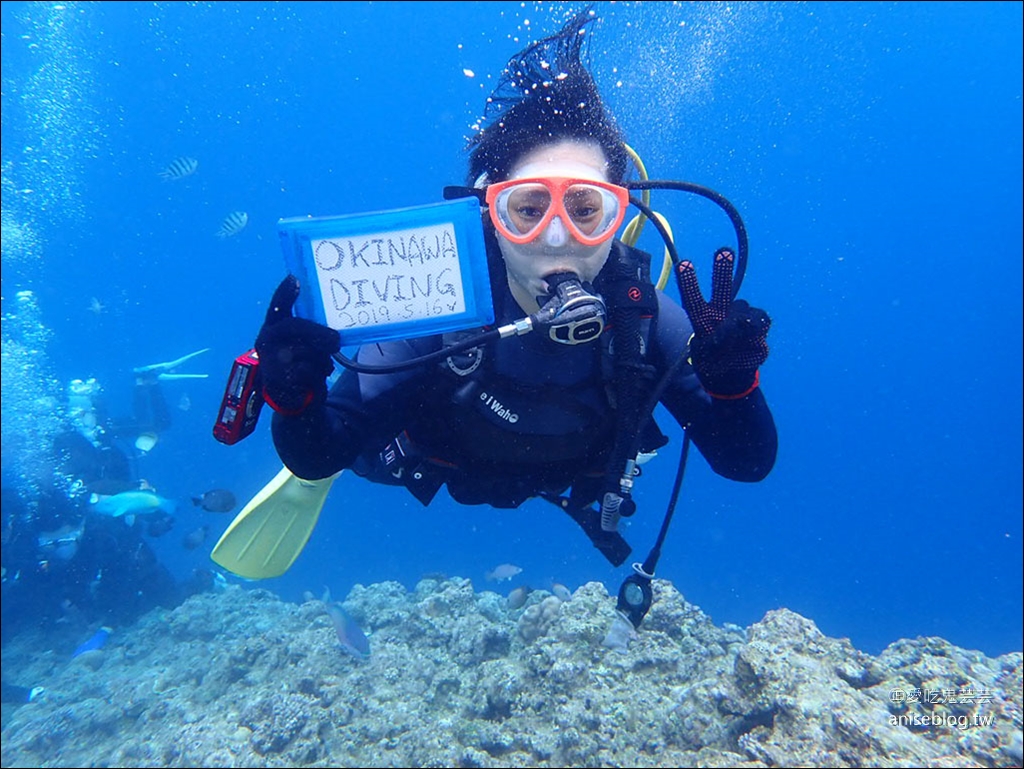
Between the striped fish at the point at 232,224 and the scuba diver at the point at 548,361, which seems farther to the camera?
the striped fish at the point at 232,224

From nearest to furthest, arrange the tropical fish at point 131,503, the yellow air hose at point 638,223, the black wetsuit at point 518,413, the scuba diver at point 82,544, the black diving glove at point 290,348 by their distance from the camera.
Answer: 1. the black diving glove at point 290,348
2. the black wetsuit at point 518,413
3. the yellow air hose at point 638,223
4. the tropical fish at point 131,503
5. the scuba diver at point 82,544

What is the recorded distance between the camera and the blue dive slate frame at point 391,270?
7.91ft

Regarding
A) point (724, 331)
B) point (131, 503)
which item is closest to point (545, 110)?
point (724, 331)

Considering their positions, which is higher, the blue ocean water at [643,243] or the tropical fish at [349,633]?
the blue ocean water at [643,243]

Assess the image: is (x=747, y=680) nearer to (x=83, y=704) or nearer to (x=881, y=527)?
(x=83, y=704)

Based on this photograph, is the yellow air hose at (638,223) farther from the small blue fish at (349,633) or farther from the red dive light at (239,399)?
the small blue fish at (349,633)

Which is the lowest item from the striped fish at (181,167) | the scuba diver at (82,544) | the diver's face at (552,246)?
the scuba diver at (82,544)

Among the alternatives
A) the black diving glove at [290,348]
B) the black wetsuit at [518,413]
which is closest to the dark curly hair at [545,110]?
the black wetsuit at [518,413]

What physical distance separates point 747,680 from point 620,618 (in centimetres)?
183

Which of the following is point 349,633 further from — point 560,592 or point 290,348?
point 290,348

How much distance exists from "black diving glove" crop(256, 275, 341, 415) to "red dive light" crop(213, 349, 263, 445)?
107mm

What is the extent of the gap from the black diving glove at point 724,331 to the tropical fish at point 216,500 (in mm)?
8279

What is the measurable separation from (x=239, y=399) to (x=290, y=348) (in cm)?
38

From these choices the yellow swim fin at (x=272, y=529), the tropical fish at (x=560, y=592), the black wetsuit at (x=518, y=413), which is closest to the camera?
the black wetsuit at (x=518, y=413)
